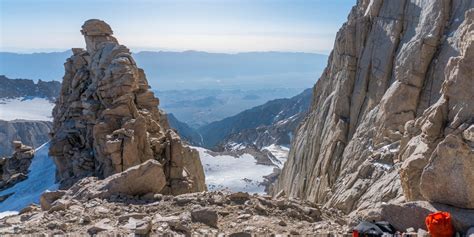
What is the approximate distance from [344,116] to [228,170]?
240ft

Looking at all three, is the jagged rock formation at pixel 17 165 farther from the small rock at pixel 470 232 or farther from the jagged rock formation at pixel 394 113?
the small rock at pixel 470 232

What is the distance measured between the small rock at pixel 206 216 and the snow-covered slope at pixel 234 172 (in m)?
78.2

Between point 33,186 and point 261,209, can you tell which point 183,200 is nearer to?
A: point 261,209

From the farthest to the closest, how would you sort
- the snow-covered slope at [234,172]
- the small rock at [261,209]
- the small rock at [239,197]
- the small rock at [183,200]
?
the snow-covered slope at [234,172] < the small rock at [239,197] < the small rock at [183,200] < the small rock at [261,209]

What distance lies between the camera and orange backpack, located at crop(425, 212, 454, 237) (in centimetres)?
1211

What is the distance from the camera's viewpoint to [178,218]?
15195 mm

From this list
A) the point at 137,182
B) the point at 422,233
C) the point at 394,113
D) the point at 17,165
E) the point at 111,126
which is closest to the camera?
the point at 422,233

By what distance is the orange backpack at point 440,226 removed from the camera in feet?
39.7

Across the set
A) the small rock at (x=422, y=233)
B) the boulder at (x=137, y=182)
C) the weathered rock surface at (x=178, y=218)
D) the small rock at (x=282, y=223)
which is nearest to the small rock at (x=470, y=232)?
the small rock at (x=422, y=233)

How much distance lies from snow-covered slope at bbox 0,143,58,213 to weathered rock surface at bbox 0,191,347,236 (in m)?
27.1

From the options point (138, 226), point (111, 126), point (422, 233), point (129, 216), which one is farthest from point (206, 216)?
point (111, 126)

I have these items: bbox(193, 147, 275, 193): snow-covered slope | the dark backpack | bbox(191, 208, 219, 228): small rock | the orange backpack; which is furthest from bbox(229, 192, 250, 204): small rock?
bbox(193, 147, 275, 193): snow-covered slope

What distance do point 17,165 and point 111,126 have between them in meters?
24.4

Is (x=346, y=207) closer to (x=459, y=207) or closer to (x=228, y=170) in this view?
(x=459, y=207)
